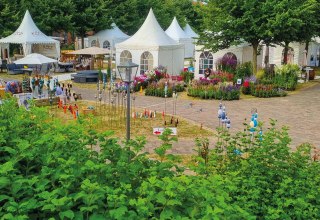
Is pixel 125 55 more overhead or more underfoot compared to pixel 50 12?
more underfoot

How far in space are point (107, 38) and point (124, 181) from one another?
3762 cm

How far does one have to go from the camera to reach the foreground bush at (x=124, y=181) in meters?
4.08

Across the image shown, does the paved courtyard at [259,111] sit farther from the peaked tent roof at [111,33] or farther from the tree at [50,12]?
the peaked tent roof at [111,33]

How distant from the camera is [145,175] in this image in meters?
5.38

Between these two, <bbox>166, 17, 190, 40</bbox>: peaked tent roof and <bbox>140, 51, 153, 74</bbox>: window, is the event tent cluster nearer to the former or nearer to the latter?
<bbox>140, 51, 153, 74</bbox>: window

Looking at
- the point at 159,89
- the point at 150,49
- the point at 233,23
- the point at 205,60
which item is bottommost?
the point at 159,89

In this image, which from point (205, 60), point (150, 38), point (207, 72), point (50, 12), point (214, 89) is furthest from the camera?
point (50, 12)

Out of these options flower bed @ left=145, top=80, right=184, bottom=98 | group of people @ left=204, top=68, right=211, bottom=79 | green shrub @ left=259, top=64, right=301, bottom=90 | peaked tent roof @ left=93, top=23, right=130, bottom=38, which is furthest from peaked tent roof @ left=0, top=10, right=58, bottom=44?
green shrub @ left=259, top=64, right=301, bottom=90

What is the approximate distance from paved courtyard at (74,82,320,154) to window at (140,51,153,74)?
435 centimetres

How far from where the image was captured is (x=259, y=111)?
1955 cm

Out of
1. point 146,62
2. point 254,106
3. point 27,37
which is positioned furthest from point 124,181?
point 27,37

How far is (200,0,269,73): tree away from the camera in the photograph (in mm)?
25031

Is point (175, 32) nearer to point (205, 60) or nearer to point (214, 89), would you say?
point (205, 60)

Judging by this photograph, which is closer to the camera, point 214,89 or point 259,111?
point 259,111
